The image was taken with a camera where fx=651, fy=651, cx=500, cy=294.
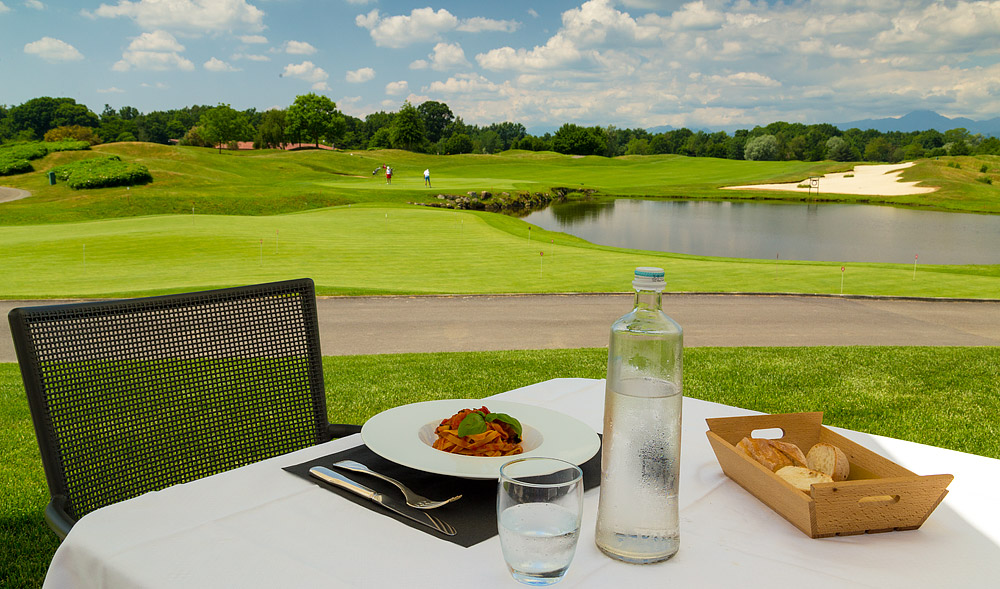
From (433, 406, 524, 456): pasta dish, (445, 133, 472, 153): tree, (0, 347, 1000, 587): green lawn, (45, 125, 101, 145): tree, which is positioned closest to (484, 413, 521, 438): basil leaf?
(433, 406, 524, 456): pasta dish

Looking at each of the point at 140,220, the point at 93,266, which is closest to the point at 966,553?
the point at 93,266

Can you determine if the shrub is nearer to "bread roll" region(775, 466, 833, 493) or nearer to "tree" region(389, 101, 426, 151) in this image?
"bread roll" region(775, 466, 833, 493)

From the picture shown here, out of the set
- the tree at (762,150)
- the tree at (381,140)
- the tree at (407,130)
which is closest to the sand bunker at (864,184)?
the tree at (762,150)

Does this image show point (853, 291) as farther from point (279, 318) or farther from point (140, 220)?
point (140, 220)

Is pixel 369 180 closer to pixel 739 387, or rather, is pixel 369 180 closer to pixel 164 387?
pixel 739 387

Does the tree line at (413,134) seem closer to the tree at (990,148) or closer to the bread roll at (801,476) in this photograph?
the tree at (990,148)

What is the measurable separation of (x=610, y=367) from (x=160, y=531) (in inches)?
33.8

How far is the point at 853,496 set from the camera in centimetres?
111

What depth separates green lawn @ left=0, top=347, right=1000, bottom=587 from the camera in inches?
154

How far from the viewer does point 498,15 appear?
103688mm

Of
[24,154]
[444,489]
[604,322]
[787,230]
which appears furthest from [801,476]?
[24,154]

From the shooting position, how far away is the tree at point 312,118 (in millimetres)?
73812

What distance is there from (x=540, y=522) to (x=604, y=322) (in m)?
8.17

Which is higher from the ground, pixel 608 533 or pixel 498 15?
pixel 498 15
